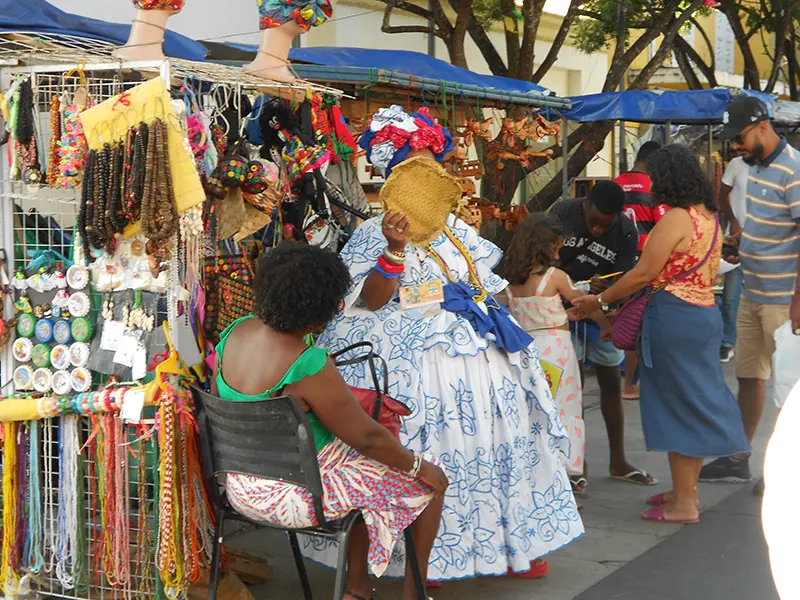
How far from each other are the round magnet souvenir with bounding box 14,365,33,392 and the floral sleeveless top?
2.85 m

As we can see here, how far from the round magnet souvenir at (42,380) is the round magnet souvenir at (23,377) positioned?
2cm

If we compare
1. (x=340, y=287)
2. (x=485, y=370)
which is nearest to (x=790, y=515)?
(x=340, y=287)

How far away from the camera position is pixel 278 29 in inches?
164

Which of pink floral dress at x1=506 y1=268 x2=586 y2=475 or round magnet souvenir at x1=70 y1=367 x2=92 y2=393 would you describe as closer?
round magnet souvenir at x1=70 y1=367 x2=92 y2=393

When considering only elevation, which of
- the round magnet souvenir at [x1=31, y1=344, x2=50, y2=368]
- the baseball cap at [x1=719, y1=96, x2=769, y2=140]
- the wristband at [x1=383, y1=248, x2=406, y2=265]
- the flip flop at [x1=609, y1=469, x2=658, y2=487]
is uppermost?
the baseball cap at [x1=719, y1=96, x2=769, y2=140]

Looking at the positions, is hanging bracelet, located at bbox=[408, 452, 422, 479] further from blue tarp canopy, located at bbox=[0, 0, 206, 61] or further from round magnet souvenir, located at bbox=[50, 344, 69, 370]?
blue tarp canopy, located at bbox=[0, 0, 206, 61]

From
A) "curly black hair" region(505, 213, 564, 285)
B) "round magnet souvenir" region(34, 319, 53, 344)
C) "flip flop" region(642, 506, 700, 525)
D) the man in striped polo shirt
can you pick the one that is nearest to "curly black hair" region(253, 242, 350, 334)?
"round magnet souvenir" region(34, 319, 53, 344)

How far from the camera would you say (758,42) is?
2309cm

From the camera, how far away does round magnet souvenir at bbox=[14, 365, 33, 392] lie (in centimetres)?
397

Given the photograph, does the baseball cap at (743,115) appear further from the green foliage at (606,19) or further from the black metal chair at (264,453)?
the green foliage at (606,19)

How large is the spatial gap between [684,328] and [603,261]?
1181mm

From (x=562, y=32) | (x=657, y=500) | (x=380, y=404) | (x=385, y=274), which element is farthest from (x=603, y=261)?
(x=562, y=32)

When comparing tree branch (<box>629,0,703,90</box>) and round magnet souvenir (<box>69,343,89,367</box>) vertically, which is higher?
tree branch (<box>629,0,703,90</box>)

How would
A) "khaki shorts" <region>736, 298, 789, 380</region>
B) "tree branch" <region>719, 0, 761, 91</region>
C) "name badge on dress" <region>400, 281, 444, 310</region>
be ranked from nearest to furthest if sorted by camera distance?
1. "name badge on dress" <region>400, 281, 444, 310</region>
2. "khaki shorts" <region>736, 298, 789, 380</region>
3. "tree branch" <region>719, 0, 761, 91</region>
